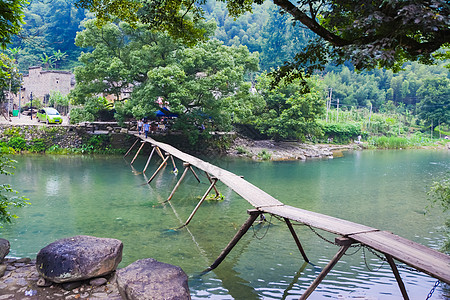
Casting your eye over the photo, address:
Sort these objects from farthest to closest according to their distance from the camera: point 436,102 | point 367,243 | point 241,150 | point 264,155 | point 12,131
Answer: point 436,102
point 241,150
point 264,155
point 12,131
point 367,243

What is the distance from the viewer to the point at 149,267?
514cm

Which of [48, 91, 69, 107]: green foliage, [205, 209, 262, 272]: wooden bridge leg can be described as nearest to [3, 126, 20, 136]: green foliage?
[48, 91, 69, 107]: green foliage

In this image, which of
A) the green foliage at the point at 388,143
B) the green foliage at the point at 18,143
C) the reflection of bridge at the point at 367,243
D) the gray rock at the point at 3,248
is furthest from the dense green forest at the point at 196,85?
the gray rock at the point at 3,248

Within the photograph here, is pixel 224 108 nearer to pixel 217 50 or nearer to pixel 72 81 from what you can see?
pixel 217 50

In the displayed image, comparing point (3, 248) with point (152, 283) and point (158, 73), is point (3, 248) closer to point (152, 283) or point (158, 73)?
point (152, 283)

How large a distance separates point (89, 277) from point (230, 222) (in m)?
4.67

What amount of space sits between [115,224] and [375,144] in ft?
106

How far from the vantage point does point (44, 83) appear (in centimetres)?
3353

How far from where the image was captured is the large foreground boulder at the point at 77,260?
510 centimetres

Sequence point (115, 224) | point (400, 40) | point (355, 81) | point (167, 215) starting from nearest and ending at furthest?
1. point (400, 40)
2. point (115, 224)
3. point (167, 215)
4. point (355, 81)

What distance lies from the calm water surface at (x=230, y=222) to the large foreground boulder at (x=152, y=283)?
0.81 metres

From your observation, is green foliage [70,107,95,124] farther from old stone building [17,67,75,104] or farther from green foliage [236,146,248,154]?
old stone building [17,67,75,104]

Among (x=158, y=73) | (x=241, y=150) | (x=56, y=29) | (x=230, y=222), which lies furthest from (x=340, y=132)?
(x=56, y=29)

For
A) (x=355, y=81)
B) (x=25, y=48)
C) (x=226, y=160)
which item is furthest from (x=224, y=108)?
(x=355, y=81)
